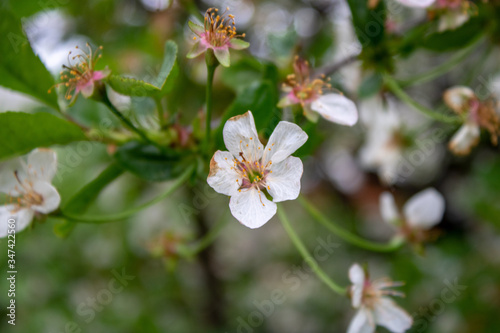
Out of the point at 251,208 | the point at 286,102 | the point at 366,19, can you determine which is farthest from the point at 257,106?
the point at 366,19

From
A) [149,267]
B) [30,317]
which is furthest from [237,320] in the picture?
[30,317]

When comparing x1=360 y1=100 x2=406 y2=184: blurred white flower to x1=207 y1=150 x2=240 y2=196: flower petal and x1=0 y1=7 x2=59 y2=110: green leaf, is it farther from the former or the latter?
x1=0 y1=7 x2=59 y2=110: green leaf

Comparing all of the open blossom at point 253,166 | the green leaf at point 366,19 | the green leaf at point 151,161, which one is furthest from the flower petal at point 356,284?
the green leaf at point 366,19

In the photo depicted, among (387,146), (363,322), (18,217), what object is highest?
(18,217)

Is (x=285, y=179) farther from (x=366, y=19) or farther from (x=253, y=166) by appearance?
(x=366, y=19)

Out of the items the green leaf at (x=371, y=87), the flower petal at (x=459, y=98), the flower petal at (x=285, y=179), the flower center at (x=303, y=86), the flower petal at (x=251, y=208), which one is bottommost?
the green leaf at (x=371, y=87)

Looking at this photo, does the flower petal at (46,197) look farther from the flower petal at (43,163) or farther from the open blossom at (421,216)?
the open blossom at (421,216)

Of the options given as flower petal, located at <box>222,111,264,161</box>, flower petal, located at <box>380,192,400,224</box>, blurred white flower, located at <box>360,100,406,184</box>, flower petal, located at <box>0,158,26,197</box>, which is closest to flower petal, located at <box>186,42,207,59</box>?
flower petal, located at <box>222,111,264,161</box>
